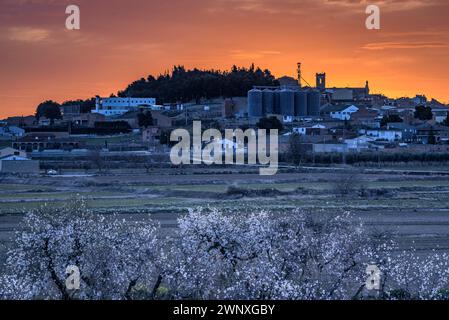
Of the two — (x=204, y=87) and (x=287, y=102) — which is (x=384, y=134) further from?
(x=204, y=87)

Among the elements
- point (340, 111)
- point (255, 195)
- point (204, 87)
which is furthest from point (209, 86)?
point (255, 195)

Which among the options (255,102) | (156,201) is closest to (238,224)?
(156,201)

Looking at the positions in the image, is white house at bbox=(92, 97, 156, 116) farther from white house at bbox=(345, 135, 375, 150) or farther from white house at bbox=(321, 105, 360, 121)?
white house at bbox=(345, 135, 375, 150)

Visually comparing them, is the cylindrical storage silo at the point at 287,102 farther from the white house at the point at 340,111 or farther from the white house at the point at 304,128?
the white house at the point at 304,128

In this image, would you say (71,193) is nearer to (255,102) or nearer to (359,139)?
Result: (359,139)

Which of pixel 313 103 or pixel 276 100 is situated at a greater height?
pixel 276 100

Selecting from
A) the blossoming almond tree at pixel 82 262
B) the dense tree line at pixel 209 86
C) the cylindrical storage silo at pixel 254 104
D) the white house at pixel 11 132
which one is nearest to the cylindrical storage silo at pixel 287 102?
the cylindrical storage silo at pixel 254 104
